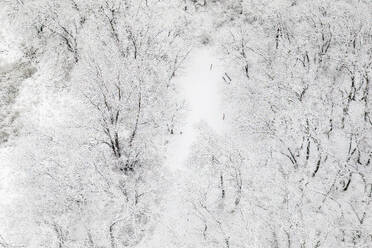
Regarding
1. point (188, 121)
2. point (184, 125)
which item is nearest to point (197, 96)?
point (188, 121)

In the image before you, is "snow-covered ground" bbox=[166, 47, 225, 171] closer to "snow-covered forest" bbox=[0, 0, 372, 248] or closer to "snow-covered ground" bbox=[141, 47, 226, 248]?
"snow-covered ground" bbox=[141, 47, 226, 248]

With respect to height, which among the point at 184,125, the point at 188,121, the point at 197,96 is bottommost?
the point at 184,125

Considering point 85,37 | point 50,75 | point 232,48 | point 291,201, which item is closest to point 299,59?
point 232,48

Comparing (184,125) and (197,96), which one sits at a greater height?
(197,96)

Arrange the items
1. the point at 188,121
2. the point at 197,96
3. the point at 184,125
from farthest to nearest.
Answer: the point at 197,96
the point at 188,121
the point at 184,125

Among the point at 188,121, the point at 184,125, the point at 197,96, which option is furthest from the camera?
the point at 197,96

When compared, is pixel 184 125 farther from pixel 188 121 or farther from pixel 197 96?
pixel 197 96

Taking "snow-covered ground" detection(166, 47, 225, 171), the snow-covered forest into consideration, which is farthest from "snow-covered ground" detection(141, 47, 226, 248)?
the snow-covered forest

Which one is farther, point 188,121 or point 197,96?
point 197,96

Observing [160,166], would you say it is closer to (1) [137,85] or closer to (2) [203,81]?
(1) [137,85]
